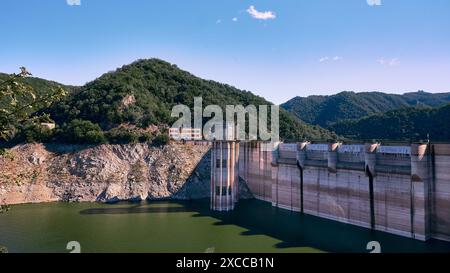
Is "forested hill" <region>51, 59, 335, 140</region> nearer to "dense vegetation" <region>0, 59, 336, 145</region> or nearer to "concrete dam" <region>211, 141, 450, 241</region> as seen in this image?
"dense vegetation" <region>0, 59, 336, 145</region>

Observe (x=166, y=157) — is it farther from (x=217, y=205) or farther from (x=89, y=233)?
(x=89, y=233)

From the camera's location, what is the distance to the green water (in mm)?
28625

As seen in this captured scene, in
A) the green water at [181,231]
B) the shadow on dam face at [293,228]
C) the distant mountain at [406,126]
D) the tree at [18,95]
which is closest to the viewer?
the tree at [18,95]

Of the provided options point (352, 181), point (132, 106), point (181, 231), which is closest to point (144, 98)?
point (132, 106)

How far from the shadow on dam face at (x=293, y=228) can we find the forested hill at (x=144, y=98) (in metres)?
23.4

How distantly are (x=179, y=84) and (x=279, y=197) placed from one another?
5302 cm

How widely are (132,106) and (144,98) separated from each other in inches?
228

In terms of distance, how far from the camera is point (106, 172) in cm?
5259

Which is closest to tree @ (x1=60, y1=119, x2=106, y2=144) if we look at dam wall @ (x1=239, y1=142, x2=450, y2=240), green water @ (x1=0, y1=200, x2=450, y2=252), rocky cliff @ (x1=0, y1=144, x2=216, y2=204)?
rocky cliff @ (x1=0, y1=144, x2=216, y2=204)

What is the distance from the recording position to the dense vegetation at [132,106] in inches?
2239

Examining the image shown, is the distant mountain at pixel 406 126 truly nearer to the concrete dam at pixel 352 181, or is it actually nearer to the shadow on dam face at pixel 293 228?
the concrete dam at pixel 352 181

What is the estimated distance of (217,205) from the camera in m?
42.1

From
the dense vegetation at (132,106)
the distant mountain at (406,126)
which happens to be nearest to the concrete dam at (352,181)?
the dense vegetation at (132,106)

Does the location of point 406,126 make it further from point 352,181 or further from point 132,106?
point 132,106
